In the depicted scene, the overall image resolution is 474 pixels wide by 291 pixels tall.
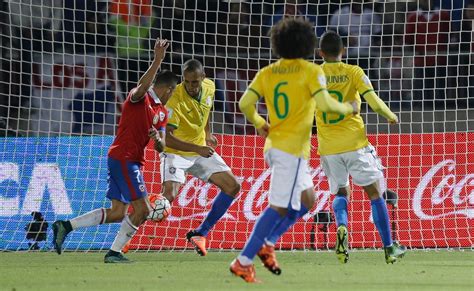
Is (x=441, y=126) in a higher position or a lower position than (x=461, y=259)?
higher

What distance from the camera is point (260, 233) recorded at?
22.9 feet

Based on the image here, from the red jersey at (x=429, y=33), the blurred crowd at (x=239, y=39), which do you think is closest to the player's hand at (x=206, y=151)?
the blurred crowd at (x=239, y=39)

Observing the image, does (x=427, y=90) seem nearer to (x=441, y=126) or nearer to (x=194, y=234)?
(x=441, y=126)

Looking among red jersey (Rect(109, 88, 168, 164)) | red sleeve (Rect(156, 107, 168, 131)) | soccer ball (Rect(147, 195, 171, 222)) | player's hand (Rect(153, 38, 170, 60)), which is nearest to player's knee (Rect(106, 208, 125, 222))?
soccer ball (Rect(147, 195, 171, 222))

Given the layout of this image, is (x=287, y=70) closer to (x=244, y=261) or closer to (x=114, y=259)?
(x=244, y=261)

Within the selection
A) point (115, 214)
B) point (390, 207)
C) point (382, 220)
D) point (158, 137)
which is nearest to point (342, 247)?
point (382, 220)

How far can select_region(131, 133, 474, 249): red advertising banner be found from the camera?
11406mm

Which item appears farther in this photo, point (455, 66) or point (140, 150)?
point (455, 66)

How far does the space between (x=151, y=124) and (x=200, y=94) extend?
3.82 ft

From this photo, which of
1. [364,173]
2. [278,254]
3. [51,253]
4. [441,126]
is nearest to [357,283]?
[364,173]

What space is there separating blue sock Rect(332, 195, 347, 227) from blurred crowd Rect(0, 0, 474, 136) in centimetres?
416

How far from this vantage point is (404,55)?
14039 mm

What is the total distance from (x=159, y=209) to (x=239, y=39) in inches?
197

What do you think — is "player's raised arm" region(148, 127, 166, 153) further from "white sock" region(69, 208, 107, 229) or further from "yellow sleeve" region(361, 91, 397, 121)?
"yellow sleeve" region(361, 91, 397, 121)
